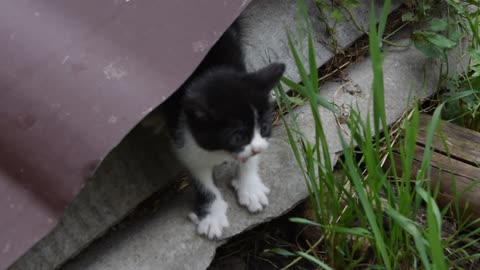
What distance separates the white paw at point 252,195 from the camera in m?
2.24

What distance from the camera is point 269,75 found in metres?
2.00

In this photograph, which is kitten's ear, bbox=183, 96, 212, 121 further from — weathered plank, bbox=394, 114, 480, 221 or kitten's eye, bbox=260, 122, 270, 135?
weathered plank, bbox=394, 114, 480, 221

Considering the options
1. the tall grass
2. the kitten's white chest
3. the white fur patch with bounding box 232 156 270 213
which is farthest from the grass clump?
the kitten's white chest

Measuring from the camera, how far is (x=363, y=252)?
215 centimetres

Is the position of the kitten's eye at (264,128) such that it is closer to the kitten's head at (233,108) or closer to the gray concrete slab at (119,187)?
the kitten's head at (233,108)

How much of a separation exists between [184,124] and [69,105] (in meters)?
0.63

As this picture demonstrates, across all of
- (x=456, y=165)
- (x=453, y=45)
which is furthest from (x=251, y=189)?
(x=453, y=45)

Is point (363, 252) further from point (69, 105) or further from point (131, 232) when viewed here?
point (69, 105)

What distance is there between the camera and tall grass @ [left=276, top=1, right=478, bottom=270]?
5.53ft

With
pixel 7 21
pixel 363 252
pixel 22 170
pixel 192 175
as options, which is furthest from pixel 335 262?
pixel 7 21

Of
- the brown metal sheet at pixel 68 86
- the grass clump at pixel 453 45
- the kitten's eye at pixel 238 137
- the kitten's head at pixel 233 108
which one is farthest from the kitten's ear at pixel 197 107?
the grass clump at pixel 453 45

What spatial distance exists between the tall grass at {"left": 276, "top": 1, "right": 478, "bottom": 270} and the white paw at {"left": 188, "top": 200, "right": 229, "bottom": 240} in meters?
0.33

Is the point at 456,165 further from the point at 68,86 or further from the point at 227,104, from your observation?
the point at 68,86

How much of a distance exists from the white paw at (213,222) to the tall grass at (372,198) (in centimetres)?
33
